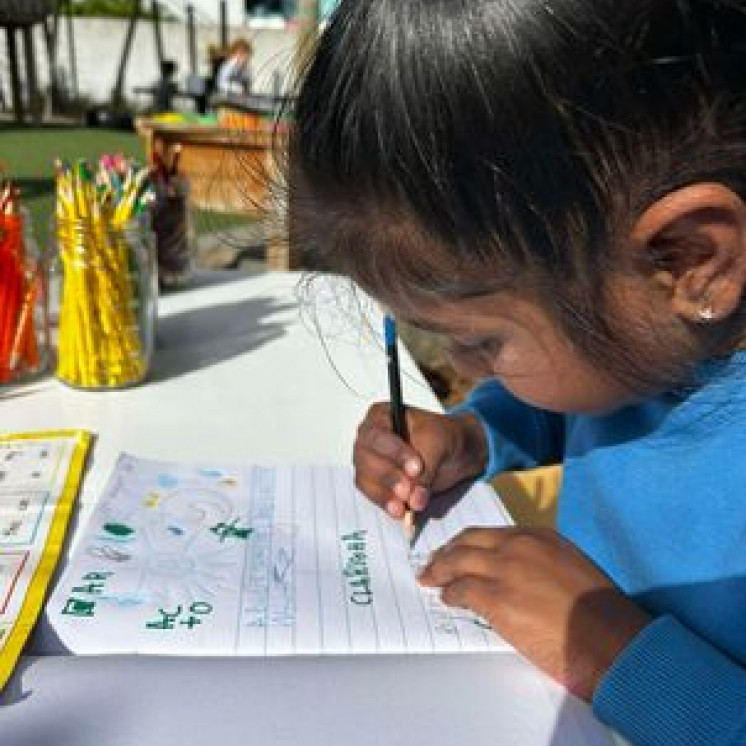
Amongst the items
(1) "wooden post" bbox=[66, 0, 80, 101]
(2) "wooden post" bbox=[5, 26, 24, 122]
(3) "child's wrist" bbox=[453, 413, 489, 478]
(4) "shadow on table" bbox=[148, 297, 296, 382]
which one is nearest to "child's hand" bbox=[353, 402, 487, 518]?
(3) "child's wrist" bbox=[453, 413, 489, 478]

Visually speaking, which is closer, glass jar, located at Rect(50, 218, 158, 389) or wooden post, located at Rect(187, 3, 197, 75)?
glass jar, located at Rect(50, 218, 158, 389)

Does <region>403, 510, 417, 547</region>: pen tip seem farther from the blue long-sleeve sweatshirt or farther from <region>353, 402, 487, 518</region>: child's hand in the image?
the blue long-sleeve sweatshirt

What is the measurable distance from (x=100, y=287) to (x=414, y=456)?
0.35 metres

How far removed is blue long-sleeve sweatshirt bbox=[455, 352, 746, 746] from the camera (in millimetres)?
480

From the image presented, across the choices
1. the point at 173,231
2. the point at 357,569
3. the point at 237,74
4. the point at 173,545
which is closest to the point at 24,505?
the point at 173,545

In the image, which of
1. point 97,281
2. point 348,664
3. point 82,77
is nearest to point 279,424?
point 97,281

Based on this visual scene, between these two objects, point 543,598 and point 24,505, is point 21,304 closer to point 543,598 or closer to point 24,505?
point 24,505

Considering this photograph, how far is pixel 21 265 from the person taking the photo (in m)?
0.90

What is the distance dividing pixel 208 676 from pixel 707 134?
34cm

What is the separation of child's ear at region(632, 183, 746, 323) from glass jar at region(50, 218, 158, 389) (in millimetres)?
537

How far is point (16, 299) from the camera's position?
2.91ft

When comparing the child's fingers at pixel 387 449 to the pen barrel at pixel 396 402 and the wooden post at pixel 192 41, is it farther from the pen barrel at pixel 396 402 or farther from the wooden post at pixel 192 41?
the wooden post at pixel 192 41

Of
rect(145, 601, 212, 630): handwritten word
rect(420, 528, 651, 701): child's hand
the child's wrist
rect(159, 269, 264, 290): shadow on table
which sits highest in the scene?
rect(420, 528, 651, 701): child's hand

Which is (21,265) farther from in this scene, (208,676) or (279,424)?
(208,676)
